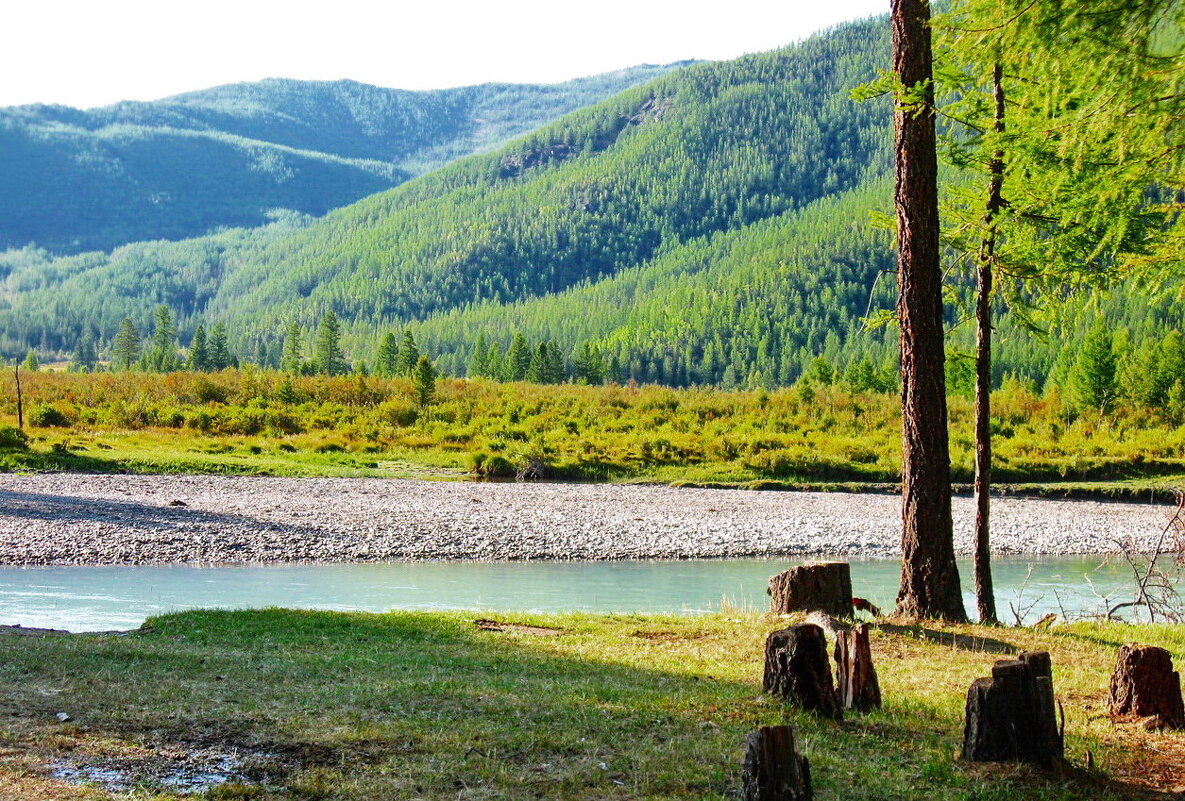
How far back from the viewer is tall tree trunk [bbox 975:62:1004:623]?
12062 mm

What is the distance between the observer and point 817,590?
470 inches

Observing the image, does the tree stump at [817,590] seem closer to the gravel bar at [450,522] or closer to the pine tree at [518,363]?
the gravel bar at [450,522]

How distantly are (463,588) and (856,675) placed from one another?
12877 millimetres

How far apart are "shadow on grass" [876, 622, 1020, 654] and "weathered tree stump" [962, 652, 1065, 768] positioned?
3965mm

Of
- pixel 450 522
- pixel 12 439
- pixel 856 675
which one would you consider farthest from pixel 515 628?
pixel 12 439

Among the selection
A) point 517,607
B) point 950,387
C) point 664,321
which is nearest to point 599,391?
point 517,607

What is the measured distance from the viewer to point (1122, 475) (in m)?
41.7

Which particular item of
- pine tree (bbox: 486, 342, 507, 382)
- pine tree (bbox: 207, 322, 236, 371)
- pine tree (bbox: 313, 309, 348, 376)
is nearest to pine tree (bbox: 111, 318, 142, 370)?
pine tree (bbox: 207, 322, 236, 371)

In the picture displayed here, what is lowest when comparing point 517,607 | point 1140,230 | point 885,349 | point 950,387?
point 517,607

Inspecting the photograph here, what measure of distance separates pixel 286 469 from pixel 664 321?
532ft

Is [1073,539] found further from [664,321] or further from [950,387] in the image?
[664,321]

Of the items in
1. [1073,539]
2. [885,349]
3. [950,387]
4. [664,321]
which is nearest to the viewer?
[950,387]

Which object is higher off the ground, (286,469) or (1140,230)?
(1140,230)

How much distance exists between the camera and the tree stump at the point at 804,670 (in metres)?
7.40
